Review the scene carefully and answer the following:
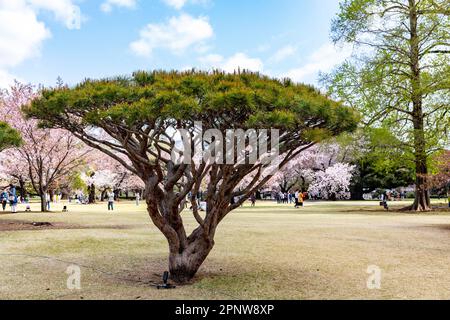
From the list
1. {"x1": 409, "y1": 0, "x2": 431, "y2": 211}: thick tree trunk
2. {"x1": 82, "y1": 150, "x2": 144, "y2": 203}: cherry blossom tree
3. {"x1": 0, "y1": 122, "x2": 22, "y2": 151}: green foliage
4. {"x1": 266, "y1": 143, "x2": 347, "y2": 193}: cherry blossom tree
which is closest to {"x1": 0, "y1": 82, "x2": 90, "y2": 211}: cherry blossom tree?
{"x1": 0, "y1": 122, "x2": 22, "y2": 151}: green foliage

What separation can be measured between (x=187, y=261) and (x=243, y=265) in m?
1.95

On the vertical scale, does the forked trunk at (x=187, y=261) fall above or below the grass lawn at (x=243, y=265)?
above

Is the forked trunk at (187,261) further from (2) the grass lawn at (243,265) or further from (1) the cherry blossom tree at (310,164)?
(1) the cherry blossom tree at (310,164)

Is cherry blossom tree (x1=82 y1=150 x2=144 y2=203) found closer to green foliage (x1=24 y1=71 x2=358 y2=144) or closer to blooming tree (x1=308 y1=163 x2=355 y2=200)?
blooming tree (x1=308 y1=163 x2=355 y2=200)

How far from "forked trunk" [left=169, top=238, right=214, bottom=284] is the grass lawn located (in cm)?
33

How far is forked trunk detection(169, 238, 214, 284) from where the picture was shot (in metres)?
8.23

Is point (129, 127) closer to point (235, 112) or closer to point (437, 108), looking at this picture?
point (235, 112)

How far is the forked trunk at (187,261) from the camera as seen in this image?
823 cm

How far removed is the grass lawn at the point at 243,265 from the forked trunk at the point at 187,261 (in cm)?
33

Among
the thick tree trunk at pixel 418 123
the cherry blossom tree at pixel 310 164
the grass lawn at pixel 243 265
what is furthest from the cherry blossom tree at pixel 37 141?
the cherry blossom tree at pixel 310 164

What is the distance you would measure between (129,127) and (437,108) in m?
26.9

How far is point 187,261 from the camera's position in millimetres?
8305

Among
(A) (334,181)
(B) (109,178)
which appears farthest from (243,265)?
(B) (109,178)
